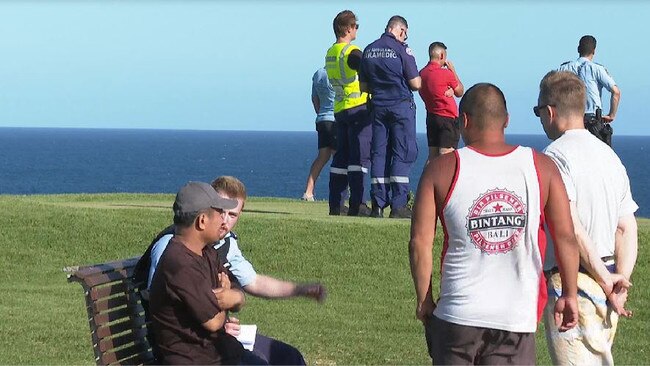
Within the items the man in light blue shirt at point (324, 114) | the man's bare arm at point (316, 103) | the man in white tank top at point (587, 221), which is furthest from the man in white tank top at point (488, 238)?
the man's bare arm at point (316, 103)

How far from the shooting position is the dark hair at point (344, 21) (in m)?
14.0

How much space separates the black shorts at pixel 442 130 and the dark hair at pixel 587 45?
5.28 ft

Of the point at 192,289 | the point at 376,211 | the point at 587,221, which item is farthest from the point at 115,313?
the point at 376,211

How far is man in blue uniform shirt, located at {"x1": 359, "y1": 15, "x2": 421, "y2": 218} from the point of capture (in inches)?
538

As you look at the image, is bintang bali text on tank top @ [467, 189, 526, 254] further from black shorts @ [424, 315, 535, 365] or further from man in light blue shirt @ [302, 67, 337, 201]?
man in light blue shirt @ [302, 67, 337, 201]

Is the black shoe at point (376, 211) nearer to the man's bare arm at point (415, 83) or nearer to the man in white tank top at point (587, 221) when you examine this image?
the man's bare arm at point (415, 83)

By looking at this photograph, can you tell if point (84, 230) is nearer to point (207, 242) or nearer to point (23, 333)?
point (23, 333)

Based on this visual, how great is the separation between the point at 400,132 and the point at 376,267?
87.1 inches

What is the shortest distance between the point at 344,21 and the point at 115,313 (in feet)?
26.2

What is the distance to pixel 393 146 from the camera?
1394cm

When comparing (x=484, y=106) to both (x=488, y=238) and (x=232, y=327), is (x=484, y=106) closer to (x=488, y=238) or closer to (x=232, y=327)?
(x=488, y=238)

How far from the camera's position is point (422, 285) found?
564 cm

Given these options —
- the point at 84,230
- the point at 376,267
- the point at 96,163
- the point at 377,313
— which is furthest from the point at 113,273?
the point at 96,163

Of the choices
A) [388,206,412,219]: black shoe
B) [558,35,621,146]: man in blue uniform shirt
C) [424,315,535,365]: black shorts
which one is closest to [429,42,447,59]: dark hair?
[558,35,621,146]: man in blue uniform shirt
